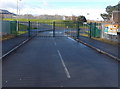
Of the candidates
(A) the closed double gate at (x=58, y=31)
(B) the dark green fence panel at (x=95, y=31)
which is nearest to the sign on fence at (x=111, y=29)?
(B) the dark green fence panel at (x=95, y=31)

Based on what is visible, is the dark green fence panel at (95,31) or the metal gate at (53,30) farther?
the metal gate at (53,30)

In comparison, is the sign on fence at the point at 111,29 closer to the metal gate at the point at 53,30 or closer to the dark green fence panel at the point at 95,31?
→ the dark green fence panel at the point at 95,31

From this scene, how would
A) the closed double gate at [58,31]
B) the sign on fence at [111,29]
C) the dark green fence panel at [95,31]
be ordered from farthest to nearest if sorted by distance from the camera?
1. the closed double gate at [58,31]
2. the dark green fence panel at [95,31]
3. the sign on fence at [111,29]

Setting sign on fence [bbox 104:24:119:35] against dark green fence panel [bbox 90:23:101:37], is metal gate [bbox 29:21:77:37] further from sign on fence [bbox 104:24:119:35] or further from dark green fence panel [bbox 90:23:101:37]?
sign on fence [bbox 104:24:119:35]

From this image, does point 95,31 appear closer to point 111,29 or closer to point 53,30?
point 111,29

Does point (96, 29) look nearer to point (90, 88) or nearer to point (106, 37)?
point (106, 37)

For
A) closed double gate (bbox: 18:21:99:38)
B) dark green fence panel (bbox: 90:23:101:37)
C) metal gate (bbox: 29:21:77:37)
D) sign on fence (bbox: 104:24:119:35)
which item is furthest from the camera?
metal gate (bbox: 29:21:77:37)

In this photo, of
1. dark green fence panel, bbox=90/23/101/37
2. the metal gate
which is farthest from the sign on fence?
the metal gate

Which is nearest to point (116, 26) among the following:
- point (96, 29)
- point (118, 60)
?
point (96, 29)

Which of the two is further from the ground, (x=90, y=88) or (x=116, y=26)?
(x=116, y=26)

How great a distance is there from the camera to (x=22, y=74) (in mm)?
9695

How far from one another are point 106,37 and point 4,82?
Answer: 972 inches

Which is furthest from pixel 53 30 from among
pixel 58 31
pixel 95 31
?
pixel 58 31

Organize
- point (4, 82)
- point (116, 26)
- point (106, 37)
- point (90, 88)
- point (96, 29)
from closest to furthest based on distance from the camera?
point (90, 88) → point (4, 82) → point (116, 26) → point (106, 37) → point (96, 29)
